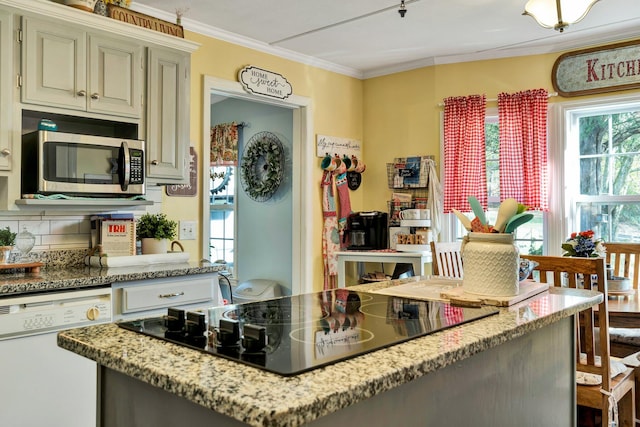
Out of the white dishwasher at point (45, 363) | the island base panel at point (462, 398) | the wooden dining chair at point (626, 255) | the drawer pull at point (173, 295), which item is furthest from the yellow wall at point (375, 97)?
the island base panel at point (462, 398)

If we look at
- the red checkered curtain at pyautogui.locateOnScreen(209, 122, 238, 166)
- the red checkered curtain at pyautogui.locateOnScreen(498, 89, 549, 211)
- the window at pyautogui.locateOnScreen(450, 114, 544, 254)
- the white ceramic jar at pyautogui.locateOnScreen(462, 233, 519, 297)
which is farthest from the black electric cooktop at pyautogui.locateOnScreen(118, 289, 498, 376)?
the red checkered curtain at pyautogui.locateOnScreen(209, 122, 238, 166)

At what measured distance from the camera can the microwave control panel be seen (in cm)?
273

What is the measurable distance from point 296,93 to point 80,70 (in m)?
1.92

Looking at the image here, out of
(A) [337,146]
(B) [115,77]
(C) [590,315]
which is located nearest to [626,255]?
(C) [590,315]

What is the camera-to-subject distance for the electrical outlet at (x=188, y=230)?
11.1ft

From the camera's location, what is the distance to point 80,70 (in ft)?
8.50

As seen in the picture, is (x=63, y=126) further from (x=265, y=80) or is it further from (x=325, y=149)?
(x=325, y=149)

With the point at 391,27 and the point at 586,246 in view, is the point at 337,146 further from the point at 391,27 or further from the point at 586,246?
the point at 586,246

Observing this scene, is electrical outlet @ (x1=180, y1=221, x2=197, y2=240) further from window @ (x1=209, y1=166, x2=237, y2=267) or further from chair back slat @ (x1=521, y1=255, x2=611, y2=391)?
chair back slat @ (x1=521, y1=255, x2=611, y2=391)

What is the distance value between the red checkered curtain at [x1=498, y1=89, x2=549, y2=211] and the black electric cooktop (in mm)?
2709

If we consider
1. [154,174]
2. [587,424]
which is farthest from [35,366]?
[587,424]

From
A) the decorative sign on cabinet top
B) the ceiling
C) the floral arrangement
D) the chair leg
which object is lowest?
the chair leg

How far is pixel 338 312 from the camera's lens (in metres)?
1.33

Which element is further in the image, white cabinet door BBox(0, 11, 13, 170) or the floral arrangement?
the floral arrangement
